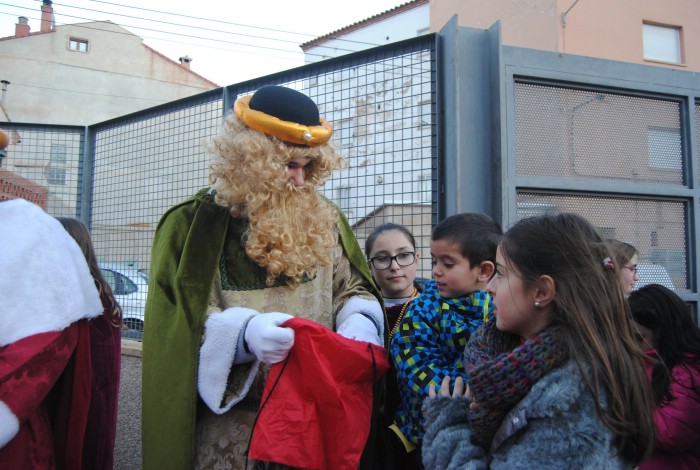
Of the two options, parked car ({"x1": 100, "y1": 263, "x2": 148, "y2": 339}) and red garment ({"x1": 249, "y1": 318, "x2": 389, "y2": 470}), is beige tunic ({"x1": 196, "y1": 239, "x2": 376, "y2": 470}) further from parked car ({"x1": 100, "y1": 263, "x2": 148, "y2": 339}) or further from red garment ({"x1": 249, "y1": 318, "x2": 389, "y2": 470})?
parked car ({"x1": 100, "y1": 263, "x2": 148, "y2": 339})

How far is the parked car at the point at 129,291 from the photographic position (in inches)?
159

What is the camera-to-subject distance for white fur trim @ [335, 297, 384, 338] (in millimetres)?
1994

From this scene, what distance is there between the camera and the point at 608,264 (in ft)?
4.65

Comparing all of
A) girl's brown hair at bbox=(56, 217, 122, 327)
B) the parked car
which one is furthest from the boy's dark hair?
the parked car

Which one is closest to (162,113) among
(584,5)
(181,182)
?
(181,182)

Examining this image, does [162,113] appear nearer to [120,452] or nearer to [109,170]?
[109,170]

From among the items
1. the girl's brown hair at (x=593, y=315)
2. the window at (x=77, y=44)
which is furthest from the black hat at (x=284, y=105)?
the window at (x=77, y=44)

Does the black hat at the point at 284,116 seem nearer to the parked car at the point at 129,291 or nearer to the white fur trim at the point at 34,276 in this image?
the white fur trim at the point at 34,276

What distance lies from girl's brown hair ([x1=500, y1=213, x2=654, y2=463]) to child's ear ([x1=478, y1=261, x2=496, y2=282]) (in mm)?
406

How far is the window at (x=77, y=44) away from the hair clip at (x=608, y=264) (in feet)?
89.7

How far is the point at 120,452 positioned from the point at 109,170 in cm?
208

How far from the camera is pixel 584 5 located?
1658 cm

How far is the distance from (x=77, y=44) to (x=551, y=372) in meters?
27.7

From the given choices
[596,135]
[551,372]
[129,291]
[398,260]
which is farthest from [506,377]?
[129,291]
